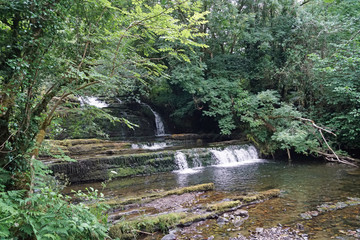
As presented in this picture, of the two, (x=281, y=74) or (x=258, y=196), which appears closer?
(x=258, y=196)

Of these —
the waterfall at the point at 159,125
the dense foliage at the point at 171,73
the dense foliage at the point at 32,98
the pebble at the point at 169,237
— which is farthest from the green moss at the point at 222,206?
the waterfall at the point at 159,125

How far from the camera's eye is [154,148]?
12.5 metres

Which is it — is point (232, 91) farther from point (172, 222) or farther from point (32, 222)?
point (32, 222)

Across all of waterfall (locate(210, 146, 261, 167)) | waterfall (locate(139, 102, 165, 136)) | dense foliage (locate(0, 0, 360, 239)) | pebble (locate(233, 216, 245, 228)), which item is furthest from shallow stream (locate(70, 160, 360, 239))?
waterfall (locate(139, 102, 165, 136))

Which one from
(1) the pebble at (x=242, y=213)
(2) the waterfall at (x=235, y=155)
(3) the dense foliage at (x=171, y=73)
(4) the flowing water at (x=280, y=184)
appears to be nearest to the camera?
(3) the dense foliage at (x=171, y=73)

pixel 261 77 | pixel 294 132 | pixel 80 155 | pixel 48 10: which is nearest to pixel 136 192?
pixel 80 155

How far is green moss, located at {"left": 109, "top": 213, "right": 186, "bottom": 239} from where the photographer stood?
12.3ft

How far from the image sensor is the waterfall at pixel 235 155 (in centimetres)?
1178

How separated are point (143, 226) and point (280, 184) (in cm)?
531

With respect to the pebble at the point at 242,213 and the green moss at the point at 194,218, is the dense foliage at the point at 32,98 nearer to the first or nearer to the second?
the green moss at the point at 194,218

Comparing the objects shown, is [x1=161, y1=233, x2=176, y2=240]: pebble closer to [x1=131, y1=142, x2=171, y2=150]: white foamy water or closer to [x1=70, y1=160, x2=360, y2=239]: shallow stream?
[x1=70, y1=160, x2=360, y2=239]: shallow stream

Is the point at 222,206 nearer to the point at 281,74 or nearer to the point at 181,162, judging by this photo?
the point at 181,162

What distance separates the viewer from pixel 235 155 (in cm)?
1227

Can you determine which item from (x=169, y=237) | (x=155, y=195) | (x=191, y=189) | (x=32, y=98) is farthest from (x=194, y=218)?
(x=32, y=98)
